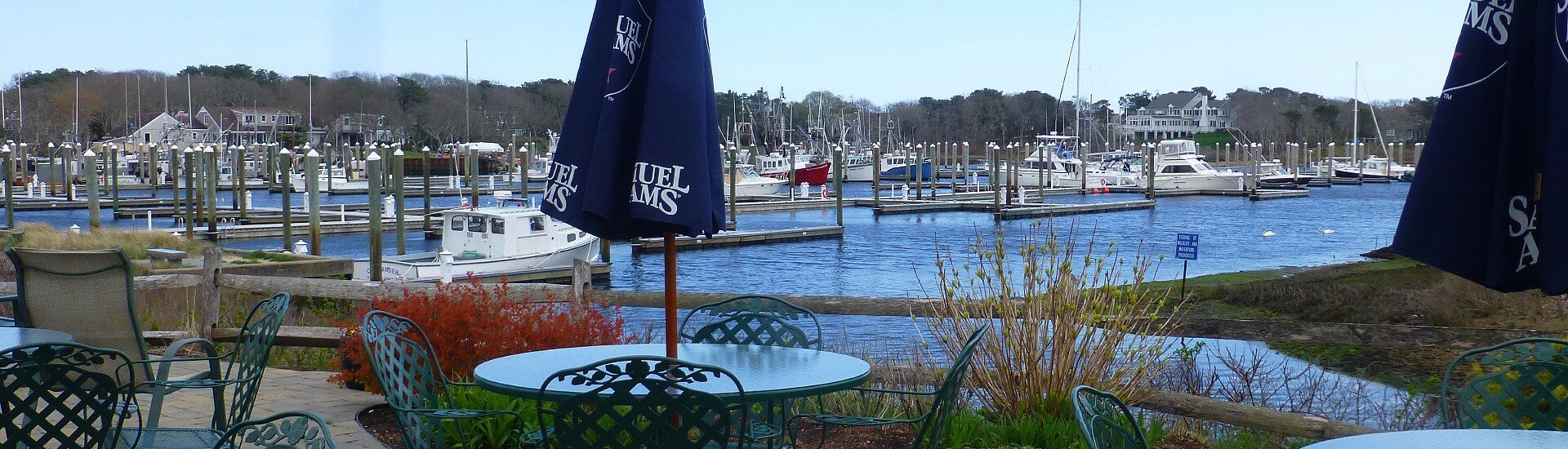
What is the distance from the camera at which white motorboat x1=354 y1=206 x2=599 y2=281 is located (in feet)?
70.9

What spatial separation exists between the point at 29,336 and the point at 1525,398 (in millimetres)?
5101

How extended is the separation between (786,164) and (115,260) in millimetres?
60926

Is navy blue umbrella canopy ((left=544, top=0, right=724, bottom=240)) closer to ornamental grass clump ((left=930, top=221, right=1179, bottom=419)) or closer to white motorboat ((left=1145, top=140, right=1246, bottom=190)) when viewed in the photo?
ornamental grass clump ((left=930, top=221, right=1179, bottom=419))

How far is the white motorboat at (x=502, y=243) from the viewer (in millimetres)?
21609

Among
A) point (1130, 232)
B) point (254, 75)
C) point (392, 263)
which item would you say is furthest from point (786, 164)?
point (254, 75)

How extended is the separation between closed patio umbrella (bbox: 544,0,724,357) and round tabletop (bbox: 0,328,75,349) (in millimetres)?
1884

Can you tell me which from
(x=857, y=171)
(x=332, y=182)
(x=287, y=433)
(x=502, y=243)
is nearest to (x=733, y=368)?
(x=287, y=433)

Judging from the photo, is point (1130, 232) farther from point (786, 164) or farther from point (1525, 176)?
point (1525, 176)

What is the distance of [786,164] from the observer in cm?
6519

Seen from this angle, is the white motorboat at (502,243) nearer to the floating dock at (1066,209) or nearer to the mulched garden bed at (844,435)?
the mulched garden bed at (844,435)

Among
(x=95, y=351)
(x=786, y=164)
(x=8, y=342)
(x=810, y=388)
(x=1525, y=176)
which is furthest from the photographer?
(x=786, y=164)

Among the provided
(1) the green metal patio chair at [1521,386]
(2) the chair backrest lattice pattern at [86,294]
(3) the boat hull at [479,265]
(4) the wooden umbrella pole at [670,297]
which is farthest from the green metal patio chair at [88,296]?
(3) the boat hull at [479,265]

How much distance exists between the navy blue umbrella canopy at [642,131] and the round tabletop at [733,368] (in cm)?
51

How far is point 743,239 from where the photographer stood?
32.7 meters
